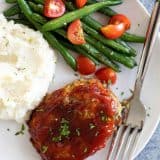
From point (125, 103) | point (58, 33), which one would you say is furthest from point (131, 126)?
point (58, 33)

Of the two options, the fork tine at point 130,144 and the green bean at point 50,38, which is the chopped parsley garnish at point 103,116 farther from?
the green bean at point 50,38

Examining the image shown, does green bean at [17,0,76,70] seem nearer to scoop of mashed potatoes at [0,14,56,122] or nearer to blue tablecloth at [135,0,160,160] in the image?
scoop of mashed potatoes at [0,14,56,122]

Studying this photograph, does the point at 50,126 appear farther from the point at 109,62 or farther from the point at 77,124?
the point at 109,62

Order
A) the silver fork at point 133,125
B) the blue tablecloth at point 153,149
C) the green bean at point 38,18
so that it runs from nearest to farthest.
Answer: the silver fork at point 133,125 < the green bean at point 38,18 < the blue tablecloth at point 153,149

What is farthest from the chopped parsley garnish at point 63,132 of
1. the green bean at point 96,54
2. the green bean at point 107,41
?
the green bean at point 107,41

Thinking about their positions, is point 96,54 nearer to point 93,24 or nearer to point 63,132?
point 93,24

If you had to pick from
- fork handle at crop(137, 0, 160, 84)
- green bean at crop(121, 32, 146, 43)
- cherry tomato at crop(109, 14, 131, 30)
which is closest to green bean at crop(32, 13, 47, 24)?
cherry tomato at crop(109, 14, 131, 30)
